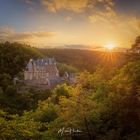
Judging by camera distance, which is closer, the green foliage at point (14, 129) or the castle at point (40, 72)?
the green foliage at point (14, 129)

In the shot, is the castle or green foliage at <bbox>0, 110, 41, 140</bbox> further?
the castle

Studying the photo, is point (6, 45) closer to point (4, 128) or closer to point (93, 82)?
point (93, 82)

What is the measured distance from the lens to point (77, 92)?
19375mm

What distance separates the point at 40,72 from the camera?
7594 cm

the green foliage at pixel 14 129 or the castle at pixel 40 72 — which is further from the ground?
the green foliage at pixel 14 129

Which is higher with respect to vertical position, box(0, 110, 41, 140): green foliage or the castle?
box(0, 110, 41, 140): green foliage

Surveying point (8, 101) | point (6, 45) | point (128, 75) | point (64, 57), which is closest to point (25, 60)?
point (6, 45)

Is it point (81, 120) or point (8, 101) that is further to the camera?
point (8, 101)

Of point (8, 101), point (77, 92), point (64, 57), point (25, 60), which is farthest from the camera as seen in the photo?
point (64, 57)

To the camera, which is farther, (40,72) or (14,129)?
(40,72)

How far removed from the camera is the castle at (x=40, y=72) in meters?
71.7

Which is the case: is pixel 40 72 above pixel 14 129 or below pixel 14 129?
below

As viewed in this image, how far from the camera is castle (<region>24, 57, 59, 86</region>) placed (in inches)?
2823

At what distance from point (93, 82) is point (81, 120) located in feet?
20.8
